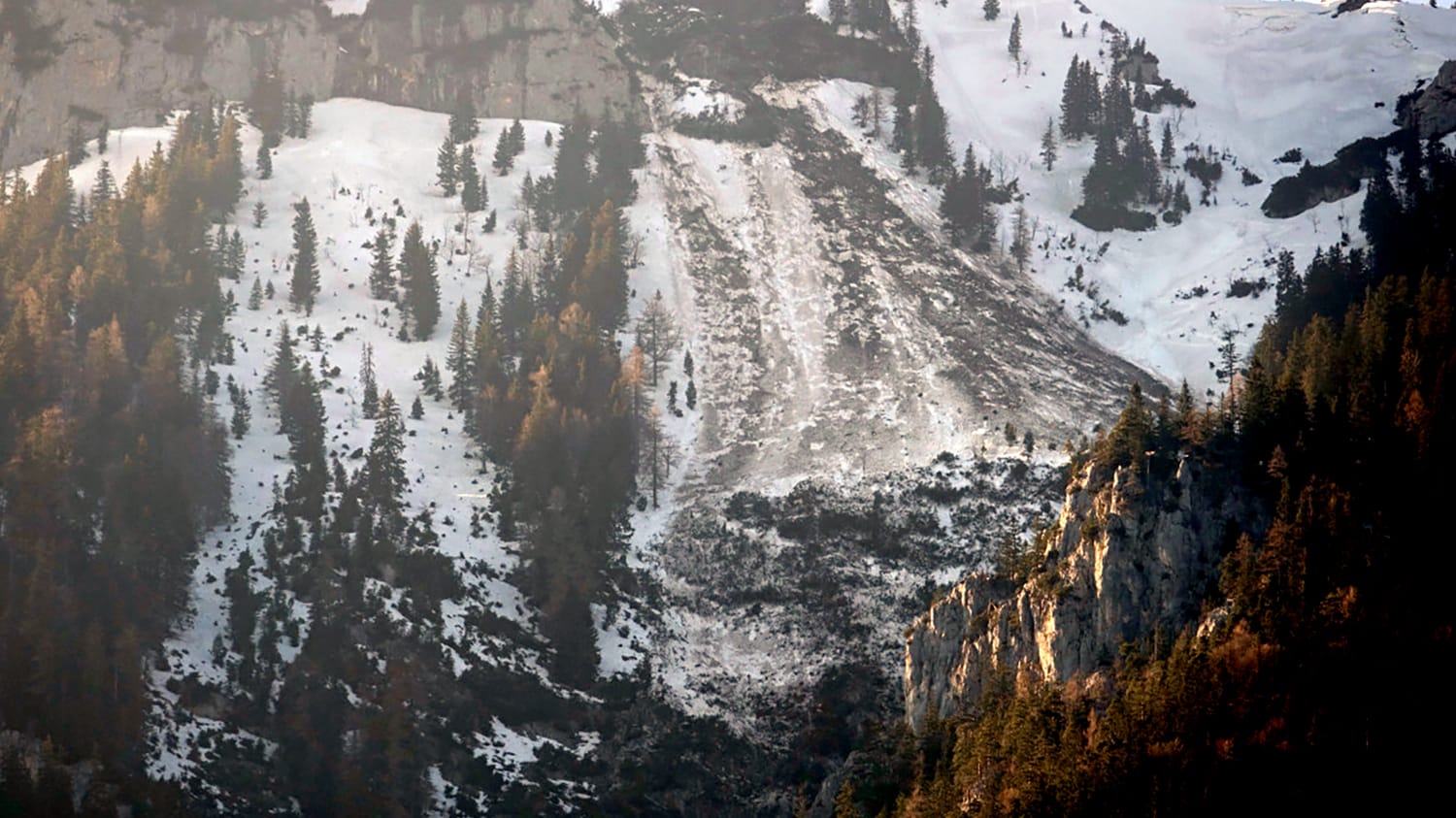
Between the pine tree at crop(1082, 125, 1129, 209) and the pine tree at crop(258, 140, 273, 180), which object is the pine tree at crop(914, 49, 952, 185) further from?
the pine tree at crop(258, 140, 273, 180)

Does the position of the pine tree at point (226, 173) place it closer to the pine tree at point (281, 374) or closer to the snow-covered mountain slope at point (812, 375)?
the pine tree at point (281, 374)

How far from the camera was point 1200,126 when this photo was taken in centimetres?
17700

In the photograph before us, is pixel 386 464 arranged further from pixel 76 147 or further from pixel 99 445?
pixel 76 147

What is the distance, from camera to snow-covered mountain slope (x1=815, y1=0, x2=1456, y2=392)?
477ft

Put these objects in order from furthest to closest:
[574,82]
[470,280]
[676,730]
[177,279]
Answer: [574,82]
[470,280]
[177,279]
[676,730]

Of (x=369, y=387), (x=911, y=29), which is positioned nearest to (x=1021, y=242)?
(x=911, y=29)

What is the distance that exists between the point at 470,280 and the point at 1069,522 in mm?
71625

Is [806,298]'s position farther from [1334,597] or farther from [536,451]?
[1334,597]

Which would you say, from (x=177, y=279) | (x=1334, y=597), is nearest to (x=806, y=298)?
(x=177, y=279)

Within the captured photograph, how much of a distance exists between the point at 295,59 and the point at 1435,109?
110694mm

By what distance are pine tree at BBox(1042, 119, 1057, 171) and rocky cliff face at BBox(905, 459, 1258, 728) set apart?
91.4 m

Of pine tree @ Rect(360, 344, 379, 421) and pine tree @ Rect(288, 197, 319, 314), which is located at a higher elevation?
pine tree @ Rect(288, 197, 319, 314)

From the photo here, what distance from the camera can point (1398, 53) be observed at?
604 feet

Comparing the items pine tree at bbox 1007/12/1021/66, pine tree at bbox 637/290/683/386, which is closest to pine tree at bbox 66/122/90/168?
pine tree at bbox 637/290/683/386
